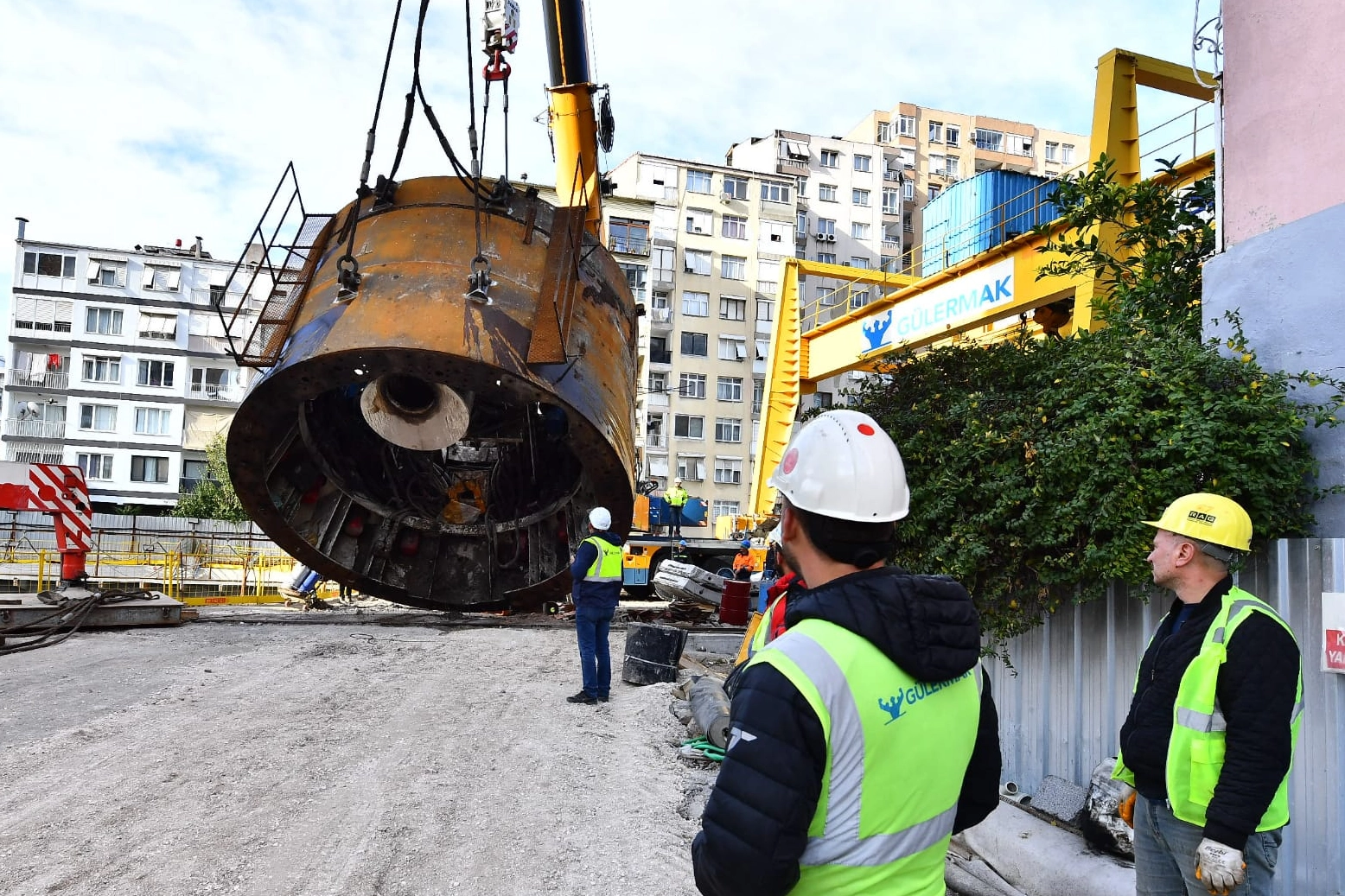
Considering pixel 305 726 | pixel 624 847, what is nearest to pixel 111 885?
pixel 624 847

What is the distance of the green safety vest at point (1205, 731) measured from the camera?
8.76 ft

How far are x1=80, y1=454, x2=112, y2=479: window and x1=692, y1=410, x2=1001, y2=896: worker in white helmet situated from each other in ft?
158

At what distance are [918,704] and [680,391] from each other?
1834 inches

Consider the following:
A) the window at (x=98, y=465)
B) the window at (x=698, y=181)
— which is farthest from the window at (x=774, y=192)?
the window at (x=98, y=465)

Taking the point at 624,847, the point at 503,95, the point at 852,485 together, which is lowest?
the point at 624,847

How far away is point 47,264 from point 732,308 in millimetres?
31305

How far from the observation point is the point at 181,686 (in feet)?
25.2

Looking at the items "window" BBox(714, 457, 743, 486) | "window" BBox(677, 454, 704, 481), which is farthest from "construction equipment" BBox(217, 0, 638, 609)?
"window" BBox(714, 457, 743, 486)

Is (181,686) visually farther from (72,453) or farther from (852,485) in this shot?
(72,453)

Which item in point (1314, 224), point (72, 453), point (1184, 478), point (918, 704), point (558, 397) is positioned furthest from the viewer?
point (72, 453)

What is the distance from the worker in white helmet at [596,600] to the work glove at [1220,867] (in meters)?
5.55

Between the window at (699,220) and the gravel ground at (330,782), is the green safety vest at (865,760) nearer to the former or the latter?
the gravel ground at (330,782)

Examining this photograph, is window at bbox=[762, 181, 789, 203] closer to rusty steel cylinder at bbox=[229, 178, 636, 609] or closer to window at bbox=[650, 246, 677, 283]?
window at bbox=[650, 246, 677, 283]

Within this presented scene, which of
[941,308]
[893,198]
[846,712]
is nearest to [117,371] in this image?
[893,198]
